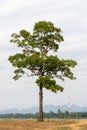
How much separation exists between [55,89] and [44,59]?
365 cm

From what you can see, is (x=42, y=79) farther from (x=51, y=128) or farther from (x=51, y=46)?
(x=51, y=128)

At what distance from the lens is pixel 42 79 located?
47031mm

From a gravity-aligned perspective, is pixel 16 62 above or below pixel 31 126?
above

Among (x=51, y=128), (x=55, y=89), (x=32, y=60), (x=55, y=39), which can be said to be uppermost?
→ (x=55, y=39)

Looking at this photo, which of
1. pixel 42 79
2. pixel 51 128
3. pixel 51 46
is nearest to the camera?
pixel 51 128

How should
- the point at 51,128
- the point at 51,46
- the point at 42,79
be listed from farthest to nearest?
the point at 51,46
the point at 42,79
the point at 51,128

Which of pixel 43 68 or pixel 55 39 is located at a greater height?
pixel 55 39

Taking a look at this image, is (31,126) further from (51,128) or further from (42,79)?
(42,79)

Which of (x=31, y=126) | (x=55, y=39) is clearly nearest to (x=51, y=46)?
(x=55, y=39)

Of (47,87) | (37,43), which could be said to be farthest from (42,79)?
(37,43)

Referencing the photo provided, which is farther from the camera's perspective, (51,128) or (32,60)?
(32,60)

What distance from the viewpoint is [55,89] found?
47.1 m

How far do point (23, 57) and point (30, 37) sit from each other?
2526 millimetres

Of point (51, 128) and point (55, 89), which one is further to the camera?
point (55, 89)
